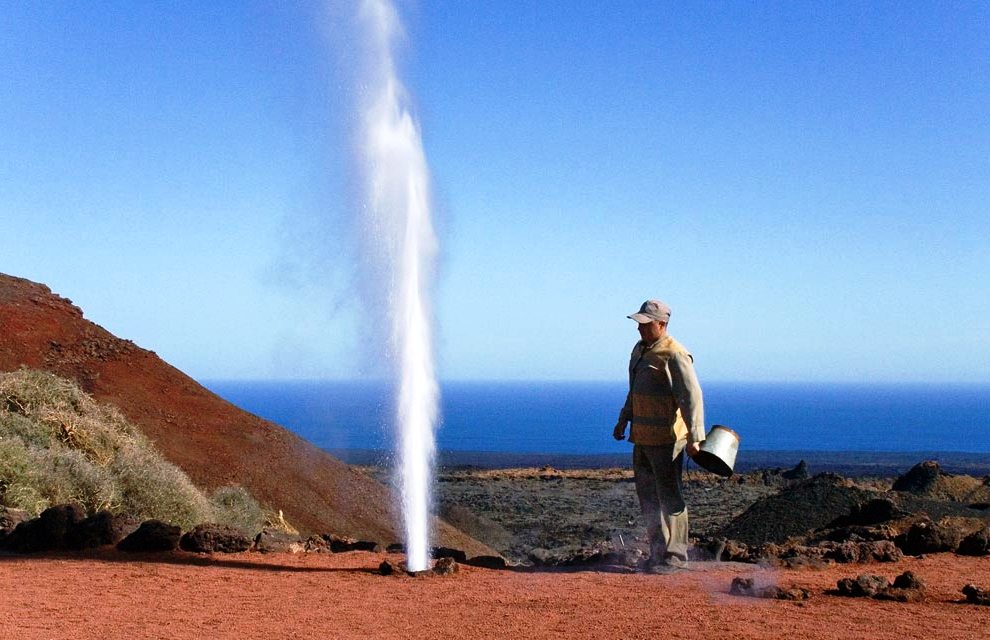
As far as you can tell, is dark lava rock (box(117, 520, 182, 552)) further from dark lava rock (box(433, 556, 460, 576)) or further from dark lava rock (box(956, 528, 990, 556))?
dark lava rock (box(956, 528, 990, 556))

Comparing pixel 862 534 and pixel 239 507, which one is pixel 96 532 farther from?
pixel 862 534

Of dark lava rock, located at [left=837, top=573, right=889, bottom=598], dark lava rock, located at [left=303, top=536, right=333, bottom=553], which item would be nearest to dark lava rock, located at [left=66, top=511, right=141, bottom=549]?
dark lava rock, located at [left=303, top=536, right=333, bottom=553]

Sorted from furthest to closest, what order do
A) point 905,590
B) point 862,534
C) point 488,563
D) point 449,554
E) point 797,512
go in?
point 797,512 → point 862,534 → point 449,554 → point 488,563 → point 905,590

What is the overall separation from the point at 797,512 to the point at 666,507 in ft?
29.4

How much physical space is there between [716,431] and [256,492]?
13.3 m

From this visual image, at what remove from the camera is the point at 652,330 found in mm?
8602

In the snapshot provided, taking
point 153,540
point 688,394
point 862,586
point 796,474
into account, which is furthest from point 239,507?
point 796,474

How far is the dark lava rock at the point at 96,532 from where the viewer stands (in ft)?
31.0

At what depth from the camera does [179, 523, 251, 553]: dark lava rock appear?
9.47 meters

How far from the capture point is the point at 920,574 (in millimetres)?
8492

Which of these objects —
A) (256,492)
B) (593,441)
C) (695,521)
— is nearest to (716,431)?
(256,492)

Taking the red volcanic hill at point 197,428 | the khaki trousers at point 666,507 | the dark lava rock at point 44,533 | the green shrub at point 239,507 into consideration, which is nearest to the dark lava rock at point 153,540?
the dark lava rock at point 44,533

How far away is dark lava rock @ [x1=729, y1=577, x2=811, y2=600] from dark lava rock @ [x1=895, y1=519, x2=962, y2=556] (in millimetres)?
2920

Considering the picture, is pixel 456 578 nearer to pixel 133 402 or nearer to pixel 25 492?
pixel 25 492
